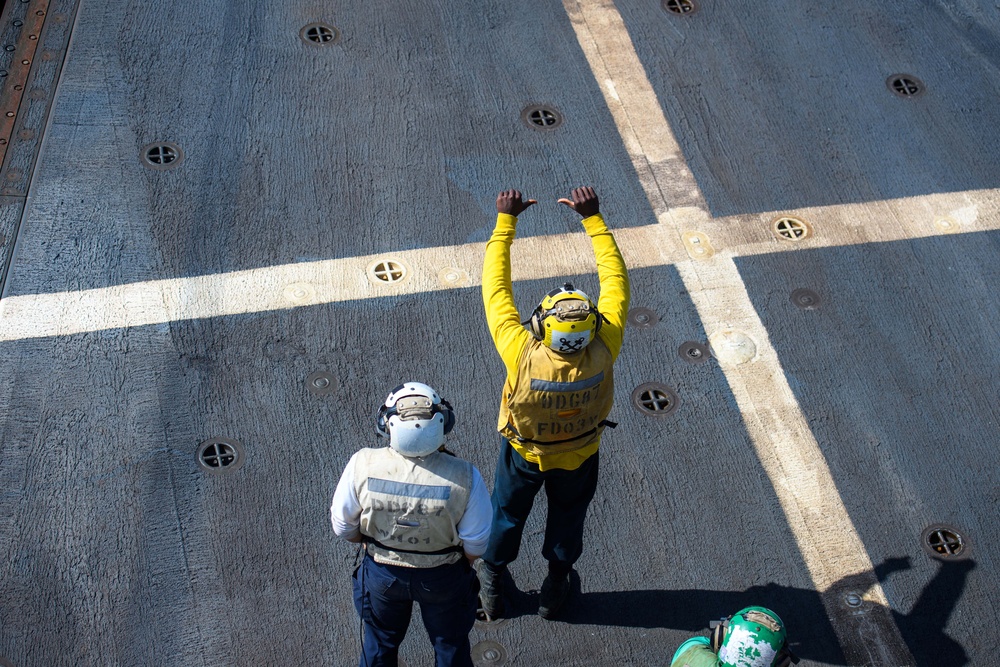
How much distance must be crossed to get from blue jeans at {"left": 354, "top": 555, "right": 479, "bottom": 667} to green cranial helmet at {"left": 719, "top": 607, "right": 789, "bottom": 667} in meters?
1.17

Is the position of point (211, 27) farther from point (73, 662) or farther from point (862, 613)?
point (862, 613)

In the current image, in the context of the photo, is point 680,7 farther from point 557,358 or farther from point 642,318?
point 557,358

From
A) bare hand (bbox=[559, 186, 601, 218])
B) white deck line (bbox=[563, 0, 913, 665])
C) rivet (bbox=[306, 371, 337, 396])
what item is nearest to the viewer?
bare hand (bbox=[559, 186, 601, 218])

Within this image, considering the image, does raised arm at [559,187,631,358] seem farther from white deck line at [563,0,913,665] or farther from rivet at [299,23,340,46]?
rivet at [299,23,340,46]

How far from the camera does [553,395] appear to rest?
4.29m

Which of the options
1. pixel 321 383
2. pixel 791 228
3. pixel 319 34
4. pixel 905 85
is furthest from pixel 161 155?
pixel 905 85

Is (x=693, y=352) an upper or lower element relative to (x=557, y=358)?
lower

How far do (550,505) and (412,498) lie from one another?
3.61 ft

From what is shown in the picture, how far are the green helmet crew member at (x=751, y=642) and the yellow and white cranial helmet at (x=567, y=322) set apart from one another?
51.4 inches

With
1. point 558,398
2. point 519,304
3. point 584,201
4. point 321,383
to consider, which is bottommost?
point 321,383

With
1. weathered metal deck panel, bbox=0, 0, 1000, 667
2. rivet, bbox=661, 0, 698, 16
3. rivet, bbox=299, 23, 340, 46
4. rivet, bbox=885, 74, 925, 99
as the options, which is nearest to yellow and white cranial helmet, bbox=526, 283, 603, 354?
weathered metal deck panel, bbox=0, 0, 1000, 667

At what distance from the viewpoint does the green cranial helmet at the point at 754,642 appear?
3.76m

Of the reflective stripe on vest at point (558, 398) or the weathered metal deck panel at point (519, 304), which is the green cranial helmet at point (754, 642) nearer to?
the reflective stripe on vest at point (558, 398)

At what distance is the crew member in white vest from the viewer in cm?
400
